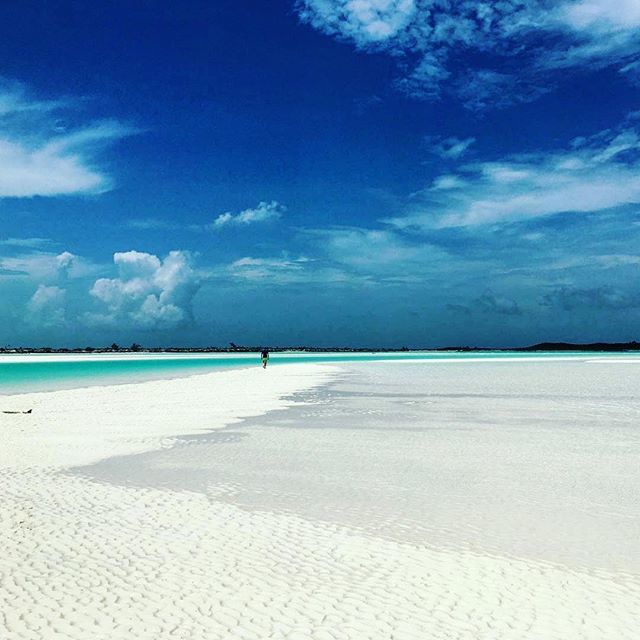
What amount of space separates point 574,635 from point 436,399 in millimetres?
23215

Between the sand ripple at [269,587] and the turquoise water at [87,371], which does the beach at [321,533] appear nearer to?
the sand ripple at [269,587]

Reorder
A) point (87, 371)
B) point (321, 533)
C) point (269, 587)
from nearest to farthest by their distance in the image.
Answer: point (269, 587), point (321, 533), point (87, 371)

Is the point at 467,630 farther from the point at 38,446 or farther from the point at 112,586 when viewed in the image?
the point at 38,446

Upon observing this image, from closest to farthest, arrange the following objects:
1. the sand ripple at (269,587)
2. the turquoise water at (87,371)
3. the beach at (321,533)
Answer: the sand ripple at (269,587), the beach at (321,533), the turquoise water at (87,371)

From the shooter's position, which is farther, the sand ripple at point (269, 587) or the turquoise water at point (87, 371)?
the turquoise water at point (87, 371)

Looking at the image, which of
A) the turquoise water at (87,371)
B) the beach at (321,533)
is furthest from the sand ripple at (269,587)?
the turquoise water at (87,371)

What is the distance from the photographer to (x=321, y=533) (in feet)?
28.0

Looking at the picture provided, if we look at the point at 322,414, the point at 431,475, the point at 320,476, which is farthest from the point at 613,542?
the point at 322,414

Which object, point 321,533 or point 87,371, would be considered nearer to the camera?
point 321,533

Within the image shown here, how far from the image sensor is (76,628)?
223 inches

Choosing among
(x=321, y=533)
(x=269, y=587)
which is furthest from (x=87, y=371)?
(x=269, y=587)

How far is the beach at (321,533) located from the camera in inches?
232

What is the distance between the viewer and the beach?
5898 mm

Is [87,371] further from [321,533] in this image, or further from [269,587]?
[269,587]
